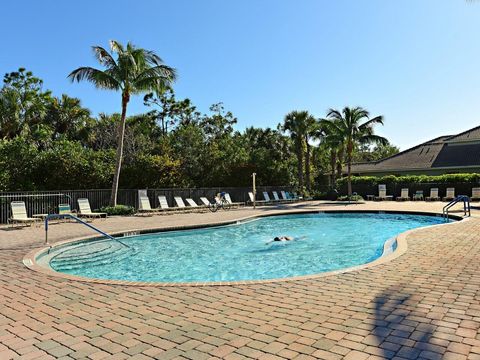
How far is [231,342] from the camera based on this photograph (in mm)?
3230

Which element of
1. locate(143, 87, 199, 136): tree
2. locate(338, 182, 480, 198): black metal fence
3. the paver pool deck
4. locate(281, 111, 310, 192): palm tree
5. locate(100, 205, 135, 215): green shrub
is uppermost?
locate(143, 87, 199, 136): tree

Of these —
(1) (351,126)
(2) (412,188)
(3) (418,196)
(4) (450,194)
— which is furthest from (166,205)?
(4) (450,194)

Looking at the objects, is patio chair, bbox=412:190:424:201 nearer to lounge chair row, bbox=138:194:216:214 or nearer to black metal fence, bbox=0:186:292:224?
black metal fence, bbox=0:186:292:224

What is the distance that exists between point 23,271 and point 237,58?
45.7 feet

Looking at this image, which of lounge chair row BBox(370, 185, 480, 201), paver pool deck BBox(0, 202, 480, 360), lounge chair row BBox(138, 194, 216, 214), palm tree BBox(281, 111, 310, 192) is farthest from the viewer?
palm tree BBox(281, 111, 310, 192)

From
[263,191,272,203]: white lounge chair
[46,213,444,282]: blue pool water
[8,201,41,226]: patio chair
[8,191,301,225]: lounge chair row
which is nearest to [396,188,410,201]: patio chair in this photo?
[8,191,301,225]: lounge chair row

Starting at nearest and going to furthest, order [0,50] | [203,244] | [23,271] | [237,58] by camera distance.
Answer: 1. [23,271]
2. [203,244]
3. [237,58]
4. [0,50]

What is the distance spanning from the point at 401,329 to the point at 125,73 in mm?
16528

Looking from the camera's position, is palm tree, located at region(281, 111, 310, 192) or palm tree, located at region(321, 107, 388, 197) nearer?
palm tree, located at region(321, 107, 388, 197)

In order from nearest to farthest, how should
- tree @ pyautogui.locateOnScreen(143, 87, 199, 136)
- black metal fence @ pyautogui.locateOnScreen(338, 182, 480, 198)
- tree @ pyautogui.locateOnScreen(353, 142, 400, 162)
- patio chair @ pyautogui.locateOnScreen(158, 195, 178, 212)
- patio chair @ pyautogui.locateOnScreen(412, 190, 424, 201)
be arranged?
patio chair @ pyautogui.locateOnScreen(158, 195, 178, 212) < black metal fence @ pyautogui.locateOnScreen(338, 182, 480, 198) < patio chair @ pyautogui.locateOnScreen(412, 190, 424, 201) < tree @ pyautogui.locateOnScreen(143, 87, 199, 136) < tree @ pyautogui.locateOnScreen(353, 142, 400, 162)

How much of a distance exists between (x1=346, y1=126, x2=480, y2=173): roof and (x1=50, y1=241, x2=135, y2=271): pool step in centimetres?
Answer: 2854

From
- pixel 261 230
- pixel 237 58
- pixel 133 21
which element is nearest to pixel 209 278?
pixel 261 230

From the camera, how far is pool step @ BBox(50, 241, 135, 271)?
812cm

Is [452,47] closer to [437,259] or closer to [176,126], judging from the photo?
[437,259]
